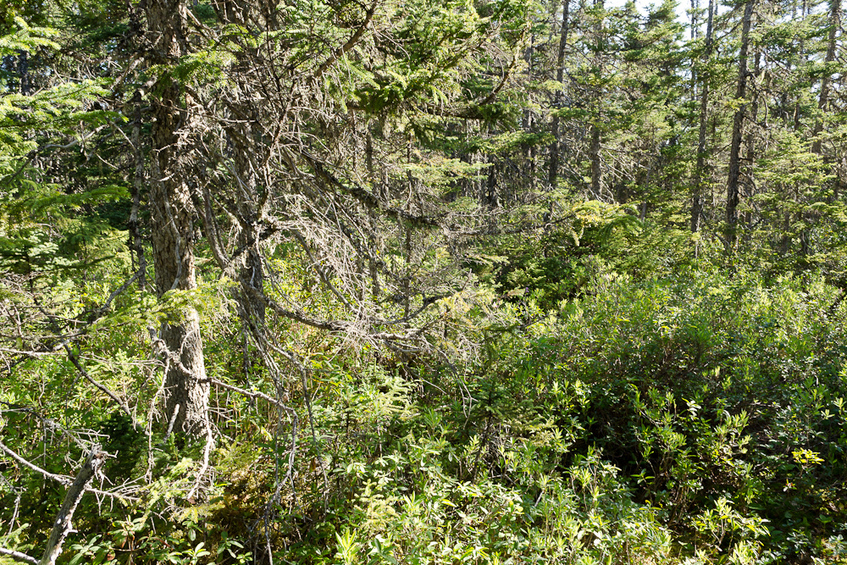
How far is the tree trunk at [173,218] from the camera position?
355cm

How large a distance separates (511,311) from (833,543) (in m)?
4.69

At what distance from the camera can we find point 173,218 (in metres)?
3.69

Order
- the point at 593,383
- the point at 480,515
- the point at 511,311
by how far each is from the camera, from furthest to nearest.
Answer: the point at 511,311, the point at 593,383, the point at 480,515

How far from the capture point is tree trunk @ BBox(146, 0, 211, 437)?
11.7 ft

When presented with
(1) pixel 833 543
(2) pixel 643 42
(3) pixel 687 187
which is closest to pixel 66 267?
(1) pixel 833 543

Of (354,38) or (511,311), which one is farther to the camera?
(511,311)

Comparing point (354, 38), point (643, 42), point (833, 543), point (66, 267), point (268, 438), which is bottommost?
point (833, 543)

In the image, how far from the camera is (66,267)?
3.54 metres

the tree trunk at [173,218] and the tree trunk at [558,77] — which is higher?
the tree trunk at [558,77]

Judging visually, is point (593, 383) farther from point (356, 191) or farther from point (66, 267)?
point (66, 267)

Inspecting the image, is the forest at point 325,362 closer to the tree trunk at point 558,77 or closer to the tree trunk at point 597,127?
the tree trunk at point 597,127

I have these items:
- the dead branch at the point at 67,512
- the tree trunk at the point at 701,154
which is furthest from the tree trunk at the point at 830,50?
the dead branch at the point at 67,512

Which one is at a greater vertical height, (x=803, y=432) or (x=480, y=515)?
(x=803, y=432)

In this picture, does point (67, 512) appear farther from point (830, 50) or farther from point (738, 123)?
point (830, 50)
